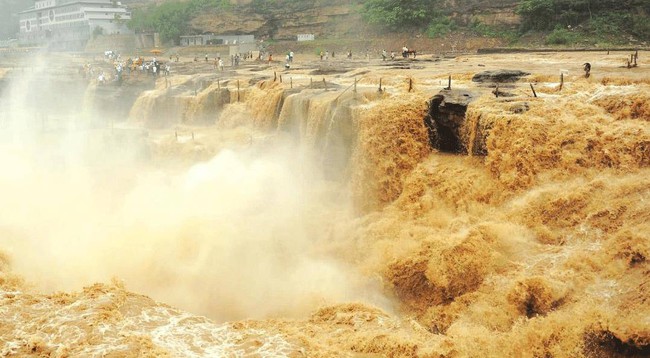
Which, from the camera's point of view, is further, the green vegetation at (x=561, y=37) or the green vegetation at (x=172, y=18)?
the green vegetation at (x=172, y=18)

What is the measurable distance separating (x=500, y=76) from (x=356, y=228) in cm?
735

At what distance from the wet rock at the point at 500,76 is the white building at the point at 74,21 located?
55.0 m

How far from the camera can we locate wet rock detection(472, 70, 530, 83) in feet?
54.0

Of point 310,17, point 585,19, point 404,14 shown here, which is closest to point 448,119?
point 585,19

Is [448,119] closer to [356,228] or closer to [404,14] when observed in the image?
[356,228]

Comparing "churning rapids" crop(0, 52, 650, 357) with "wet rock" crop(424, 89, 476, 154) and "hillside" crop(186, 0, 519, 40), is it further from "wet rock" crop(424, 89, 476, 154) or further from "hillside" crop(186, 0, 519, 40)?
"hillside" crop(186, 0, 519, 40)

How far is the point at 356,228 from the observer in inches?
519

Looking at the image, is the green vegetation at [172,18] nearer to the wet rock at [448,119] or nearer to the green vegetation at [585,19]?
the green vegetation at [585,19]

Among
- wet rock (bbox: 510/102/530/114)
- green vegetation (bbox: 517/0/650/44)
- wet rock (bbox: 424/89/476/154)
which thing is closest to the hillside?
green vegetation (bbox: 517/0/650/44)

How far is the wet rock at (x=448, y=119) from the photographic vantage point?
43.3 ft

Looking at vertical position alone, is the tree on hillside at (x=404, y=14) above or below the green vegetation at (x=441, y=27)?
above

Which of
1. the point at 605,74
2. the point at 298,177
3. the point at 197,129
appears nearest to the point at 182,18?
the point at 197,129

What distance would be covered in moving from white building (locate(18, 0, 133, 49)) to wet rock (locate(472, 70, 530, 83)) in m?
55.0

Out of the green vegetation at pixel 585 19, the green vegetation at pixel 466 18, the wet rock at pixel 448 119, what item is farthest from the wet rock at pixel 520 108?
the green vegetation at pixel 585 19
